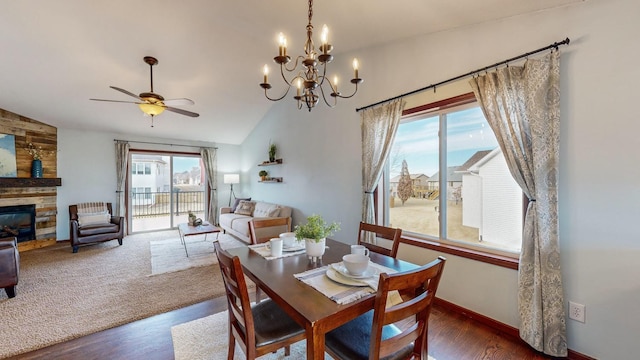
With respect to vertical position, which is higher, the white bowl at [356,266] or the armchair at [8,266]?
the white bowl at [356,266]

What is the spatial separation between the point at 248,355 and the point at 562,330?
2.12 meters

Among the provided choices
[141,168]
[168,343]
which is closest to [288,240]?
[168,343]

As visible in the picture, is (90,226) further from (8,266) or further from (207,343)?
(207,343)

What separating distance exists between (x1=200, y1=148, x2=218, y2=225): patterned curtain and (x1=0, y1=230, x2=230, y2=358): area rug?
239 cm

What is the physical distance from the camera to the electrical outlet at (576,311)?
1.71m

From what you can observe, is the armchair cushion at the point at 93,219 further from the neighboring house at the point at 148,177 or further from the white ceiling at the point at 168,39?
the white ceiling at the point at 168,39

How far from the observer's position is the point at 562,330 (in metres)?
1.72

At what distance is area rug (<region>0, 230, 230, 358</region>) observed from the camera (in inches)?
84.2

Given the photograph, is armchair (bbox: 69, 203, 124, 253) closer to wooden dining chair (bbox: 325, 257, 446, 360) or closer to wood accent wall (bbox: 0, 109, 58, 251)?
wood accent wall (bbox: 0, 109, 58, 251)

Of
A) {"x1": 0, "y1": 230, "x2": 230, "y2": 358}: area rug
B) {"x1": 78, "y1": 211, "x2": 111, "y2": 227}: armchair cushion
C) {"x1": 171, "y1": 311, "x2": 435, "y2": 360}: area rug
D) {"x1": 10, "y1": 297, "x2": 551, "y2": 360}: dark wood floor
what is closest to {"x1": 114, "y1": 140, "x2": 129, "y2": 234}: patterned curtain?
{"x1": 78, "y1": 211, "x2": 111, "y2": 227}: armchair cushion

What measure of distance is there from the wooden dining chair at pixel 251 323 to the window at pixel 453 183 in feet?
6.31

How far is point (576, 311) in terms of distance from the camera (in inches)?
68.1

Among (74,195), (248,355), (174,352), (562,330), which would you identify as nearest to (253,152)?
(74,195)

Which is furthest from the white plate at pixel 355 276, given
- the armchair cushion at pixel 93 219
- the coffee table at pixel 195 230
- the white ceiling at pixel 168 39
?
the armchair cushion at pixel 93 219
